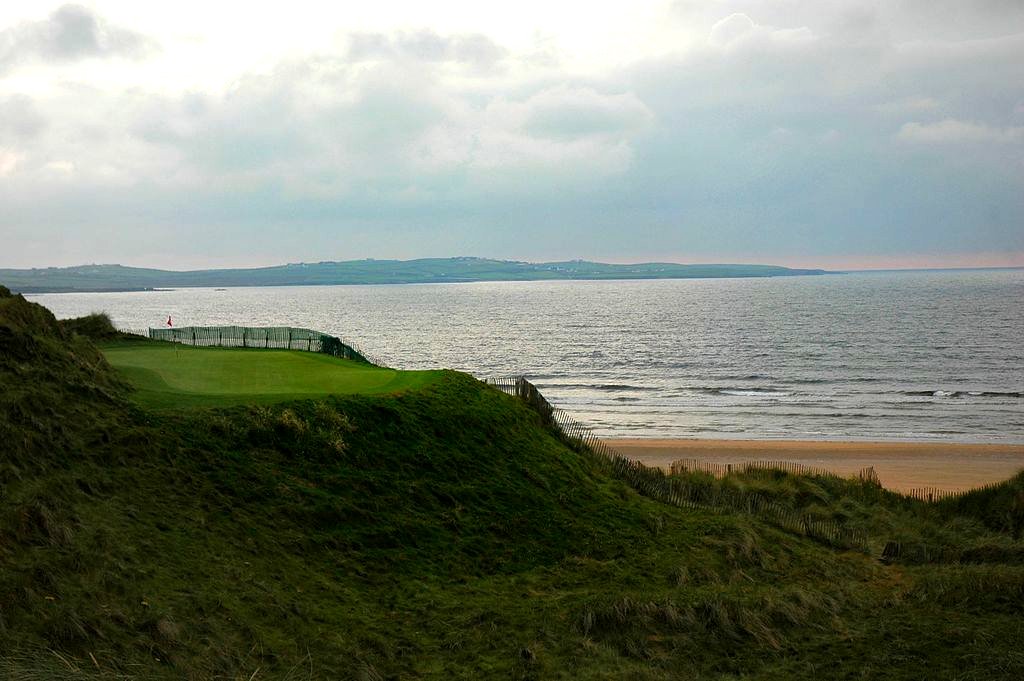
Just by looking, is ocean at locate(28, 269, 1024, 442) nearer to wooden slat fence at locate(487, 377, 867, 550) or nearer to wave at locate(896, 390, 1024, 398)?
wave at locate(896, 390, 1024, 398)

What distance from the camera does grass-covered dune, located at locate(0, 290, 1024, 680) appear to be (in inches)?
344

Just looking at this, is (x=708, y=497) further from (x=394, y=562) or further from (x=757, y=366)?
(x=757, y=366)

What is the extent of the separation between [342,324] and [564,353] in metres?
52.5

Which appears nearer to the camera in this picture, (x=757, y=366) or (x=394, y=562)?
(x=394, y=562)

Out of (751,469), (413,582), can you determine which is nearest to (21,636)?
(413,582)

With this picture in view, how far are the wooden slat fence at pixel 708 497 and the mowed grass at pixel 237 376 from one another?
411 cm

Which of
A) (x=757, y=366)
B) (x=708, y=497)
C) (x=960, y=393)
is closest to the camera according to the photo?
(x=708, y=497)

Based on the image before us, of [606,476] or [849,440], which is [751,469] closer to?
[606,476]

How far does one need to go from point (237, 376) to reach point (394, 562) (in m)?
10.2

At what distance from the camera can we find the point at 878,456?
30.4 meters

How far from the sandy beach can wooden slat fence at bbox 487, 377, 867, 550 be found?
27.5 ft

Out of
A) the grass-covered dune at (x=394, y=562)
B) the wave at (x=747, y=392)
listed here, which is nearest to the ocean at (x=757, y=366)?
the wave at (x=747, y=392)

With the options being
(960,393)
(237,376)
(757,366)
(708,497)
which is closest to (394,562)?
(708,497)

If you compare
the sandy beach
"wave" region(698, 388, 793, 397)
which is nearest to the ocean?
"wave" region(698, 388, 793, 397)
